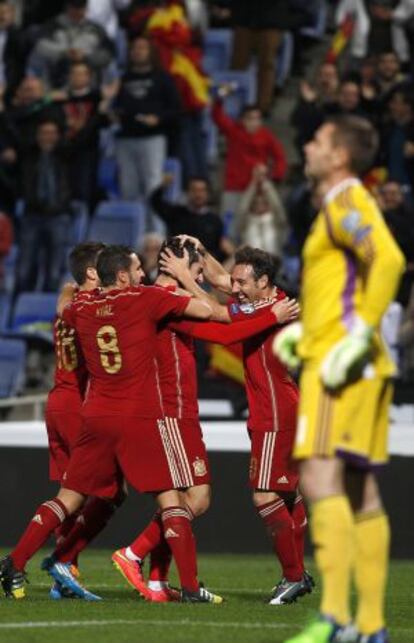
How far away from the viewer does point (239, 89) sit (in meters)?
23.4

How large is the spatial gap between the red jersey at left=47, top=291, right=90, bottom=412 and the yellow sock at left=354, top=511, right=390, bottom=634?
3566 mm

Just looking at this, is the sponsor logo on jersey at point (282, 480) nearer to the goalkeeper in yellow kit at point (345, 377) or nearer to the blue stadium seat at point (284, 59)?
the goalkeeper in yellow kit at point (345, 377)

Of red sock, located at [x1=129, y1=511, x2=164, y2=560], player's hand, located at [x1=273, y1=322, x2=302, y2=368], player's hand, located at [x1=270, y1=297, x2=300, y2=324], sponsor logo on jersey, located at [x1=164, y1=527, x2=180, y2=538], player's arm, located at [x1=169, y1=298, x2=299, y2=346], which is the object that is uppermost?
player's hand, located at [x1=273, y1=322, x2=302, y2=368]

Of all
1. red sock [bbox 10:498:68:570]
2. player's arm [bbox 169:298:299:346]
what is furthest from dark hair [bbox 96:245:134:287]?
red sock [bbox 10:498:68:570]

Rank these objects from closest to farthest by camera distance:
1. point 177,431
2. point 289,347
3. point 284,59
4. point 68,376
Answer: point 289,347, point 177,431, point 68,376, point 284,59

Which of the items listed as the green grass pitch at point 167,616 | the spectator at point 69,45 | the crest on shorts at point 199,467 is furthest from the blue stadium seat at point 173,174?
the crest on shorts at point 199,467

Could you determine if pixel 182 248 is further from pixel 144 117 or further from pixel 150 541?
pixel 144 117

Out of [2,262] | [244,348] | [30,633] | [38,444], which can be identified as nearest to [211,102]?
[2,262]

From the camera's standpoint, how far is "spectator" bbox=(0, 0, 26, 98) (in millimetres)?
22656

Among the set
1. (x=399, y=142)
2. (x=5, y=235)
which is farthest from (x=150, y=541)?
(x=399, y=142)

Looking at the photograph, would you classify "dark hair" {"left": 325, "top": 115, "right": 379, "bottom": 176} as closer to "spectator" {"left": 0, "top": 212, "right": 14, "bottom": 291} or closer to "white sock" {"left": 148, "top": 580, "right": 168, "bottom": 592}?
"white sock" {"left": 148, "top": 580, "right": 168, "bottom": 592}

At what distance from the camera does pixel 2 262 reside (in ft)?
66.6

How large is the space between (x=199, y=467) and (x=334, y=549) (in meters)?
3.08

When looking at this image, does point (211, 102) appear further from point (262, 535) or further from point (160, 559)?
point (160, 559)
